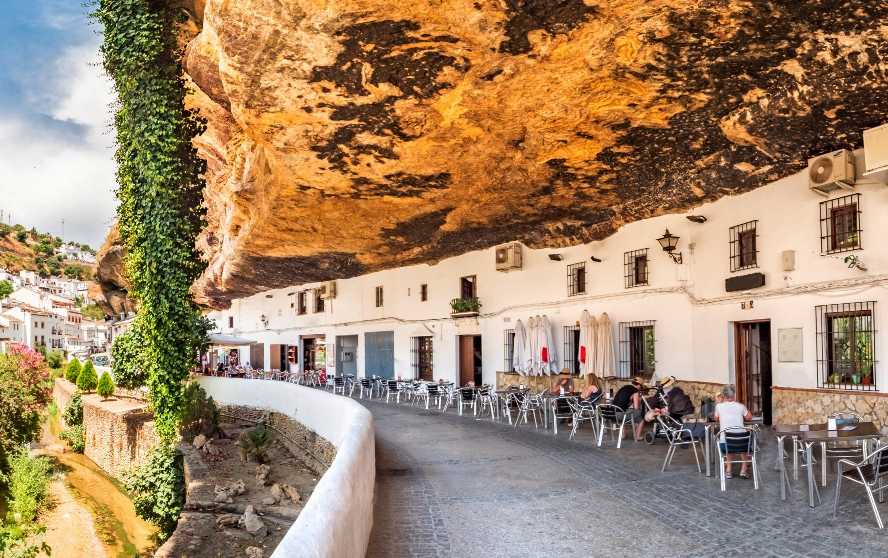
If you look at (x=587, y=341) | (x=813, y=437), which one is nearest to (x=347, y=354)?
(x=587, y=341)

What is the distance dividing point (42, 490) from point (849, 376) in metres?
20.8

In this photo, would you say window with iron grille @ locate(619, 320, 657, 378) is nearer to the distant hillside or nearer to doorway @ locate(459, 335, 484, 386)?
doorway @ locate(459, 335, 484, 386)

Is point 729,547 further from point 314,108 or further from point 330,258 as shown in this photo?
point 330,258

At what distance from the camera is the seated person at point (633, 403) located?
1077 centimetres

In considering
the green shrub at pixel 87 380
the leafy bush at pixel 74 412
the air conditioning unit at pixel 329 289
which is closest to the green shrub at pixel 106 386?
the leafy bush at pixel 74 412

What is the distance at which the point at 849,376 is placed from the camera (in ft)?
29.8

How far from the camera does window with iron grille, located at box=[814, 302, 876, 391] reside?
878cm

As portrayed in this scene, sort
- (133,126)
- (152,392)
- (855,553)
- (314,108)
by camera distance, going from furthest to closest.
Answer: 1. (152,392)
2. (133,126)
3. (314,108)
4. (855,553)

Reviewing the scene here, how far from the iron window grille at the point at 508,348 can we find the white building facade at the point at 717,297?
0.05 metres

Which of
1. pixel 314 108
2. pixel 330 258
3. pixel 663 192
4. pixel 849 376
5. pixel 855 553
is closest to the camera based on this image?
pixel 855 553

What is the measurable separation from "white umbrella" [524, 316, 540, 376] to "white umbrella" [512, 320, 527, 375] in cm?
14

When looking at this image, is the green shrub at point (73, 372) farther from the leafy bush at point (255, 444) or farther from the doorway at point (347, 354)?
the leafy bush at point (255, 444)

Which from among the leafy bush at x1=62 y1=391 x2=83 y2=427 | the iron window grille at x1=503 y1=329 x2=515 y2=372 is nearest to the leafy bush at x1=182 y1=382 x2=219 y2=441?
the iron window grille at x1=503 y1=329 x2=515 y2=372

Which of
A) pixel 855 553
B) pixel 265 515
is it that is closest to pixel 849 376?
pixel 855 553
